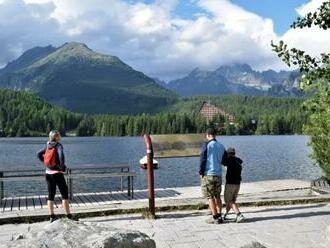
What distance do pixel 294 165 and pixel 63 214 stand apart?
4898 cm

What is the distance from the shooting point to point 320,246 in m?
9.44

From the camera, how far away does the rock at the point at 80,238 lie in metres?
6.94

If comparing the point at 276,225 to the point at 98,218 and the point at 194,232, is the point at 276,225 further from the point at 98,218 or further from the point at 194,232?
the point at 98,218

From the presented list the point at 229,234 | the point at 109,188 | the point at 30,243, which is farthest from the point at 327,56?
the point at 109,188

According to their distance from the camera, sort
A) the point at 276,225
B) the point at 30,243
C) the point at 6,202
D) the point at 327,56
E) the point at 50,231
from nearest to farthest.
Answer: the point at 327,56, the point at 30,243, the point at 50,231, the point at 276,225, the point at 6,202

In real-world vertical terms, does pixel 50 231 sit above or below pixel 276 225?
above

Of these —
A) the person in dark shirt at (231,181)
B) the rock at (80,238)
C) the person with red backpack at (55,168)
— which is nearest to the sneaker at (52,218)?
the person with red backpack at (55,168)

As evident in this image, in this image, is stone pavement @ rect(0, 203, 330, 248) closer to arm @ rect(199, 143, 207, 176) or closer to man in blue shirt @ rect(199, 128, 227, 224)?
man in blue shirt @ rect(199, 128, 227, 224)

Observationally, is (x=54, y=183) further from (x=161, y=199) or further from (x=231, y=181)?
(x=161, y=199)

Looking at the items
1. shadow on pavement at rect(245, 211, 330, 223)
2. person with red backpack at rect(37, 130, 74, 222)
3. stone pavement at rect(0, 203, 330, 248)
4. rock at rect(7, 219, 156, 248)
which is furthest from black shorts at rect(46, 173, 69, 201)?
rock at rect(7, 219, 156, 248)

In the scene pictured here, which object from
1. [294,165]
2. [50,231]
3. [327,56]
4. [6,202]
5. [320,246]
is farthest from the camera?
[294,165]

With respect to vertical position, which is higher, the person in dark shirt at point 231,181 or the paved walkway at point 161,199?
the person in dark shirt at point 231,181

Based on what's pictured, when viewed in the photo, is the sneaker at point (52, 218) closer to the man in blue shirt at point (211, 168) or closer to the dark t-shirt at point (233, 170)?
the man in blue shirt at point (211, 168)

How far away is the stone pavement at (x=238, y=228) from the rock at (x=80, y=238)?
233cm
